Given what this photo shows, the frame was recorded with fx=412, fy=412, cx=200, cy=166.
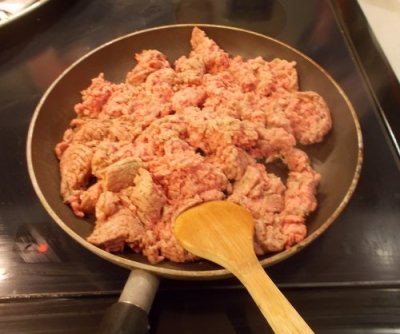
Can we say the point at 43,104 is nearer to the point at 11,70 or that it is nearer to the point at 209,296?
the point at 11,70

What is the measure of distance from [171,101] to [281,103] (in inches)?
11.8

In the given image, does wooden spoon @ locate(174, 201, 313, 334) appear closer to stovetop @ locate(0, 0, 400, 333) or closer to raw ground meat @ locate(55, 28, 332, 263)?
raw ground meat @ locate(55, 28, 332, 263)

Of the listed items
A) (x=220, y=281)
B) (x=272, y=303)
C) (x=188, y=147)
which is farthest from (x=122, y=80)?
(x=272, y=303)

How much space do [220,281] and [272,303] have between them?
25 centimetres

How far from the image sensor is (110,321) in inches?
28.2

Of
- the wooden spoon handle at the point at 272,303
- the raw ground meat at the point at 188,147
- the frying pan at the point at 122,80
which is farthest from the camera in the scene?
the raw ground meat at the point at 188,147

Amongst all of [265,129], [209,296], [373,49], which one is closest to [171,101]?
[265,129]

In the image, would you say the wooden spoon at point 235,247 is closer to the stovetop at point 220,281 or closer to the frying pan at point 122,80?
the frying pan at point 122,80

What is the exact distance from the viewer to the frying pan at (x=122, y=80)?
0.77m

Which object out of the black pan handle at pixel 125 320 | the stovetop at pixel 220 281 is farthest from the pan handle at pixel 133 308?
the stovetop at pixel 220 281

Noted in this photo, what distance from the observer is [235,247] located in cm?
77

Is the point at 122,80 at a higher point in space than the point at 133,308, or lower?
higher

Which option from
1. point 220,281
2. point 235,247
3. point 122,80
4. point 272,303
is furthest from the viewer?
point 122,80

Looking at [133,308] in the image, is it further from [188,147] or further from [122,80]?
[122,80]
